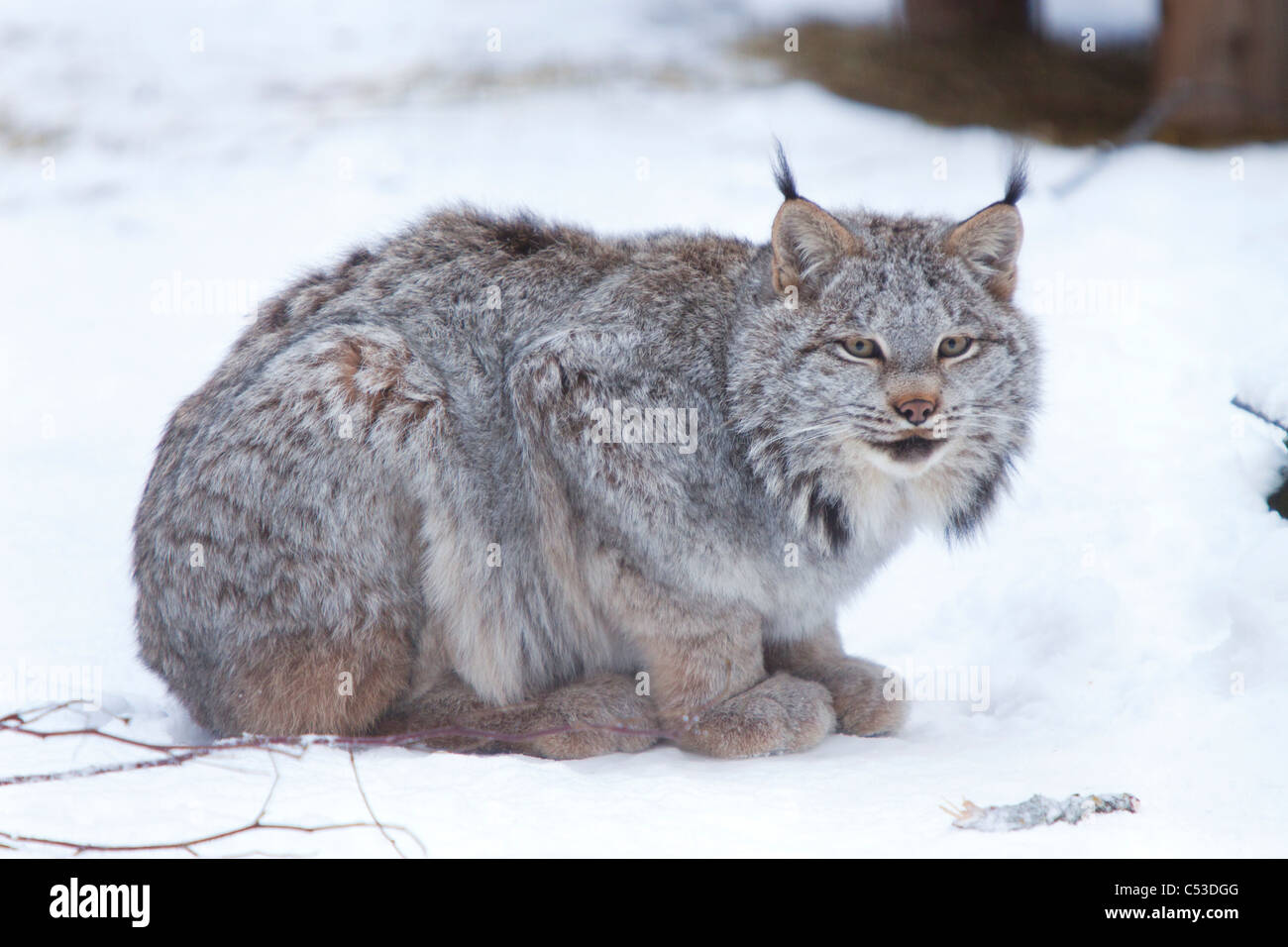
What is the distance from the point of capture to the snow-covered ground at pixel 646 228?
12.0 ft

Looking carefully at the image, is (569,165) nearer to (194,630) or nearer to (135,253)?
(135,253)

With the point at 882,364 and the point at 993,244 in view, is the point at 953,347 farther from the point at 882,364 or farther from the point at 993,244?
the point at 993,244

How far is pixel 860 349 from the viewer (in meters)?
4.23

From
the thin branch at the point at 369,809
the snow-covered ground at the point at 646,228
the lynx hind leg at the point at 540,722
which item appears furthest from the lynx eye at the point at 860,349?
the thin branch at the point at 369,809

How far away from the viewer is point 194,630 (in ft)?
14.0

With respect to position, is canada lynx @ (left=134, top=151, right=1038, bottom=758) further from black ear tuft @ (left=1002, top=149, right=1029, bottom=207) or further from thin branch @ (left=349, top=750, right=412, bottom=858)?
thin branch @ (left=349, top=750, right=412, bottom=858)

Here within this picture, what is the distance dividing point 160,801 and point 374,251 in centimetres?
212

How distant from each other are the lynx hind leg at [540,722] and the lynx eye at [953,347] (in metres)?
1.51

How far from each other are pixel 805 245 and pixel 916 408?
0.69m

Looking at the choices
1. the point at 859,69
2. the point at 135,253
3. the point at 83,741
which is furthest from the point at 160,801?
the point at 859,69

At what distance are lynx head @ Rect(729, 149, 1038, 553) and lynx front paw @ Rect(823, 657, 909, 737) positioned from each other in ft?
1.85
